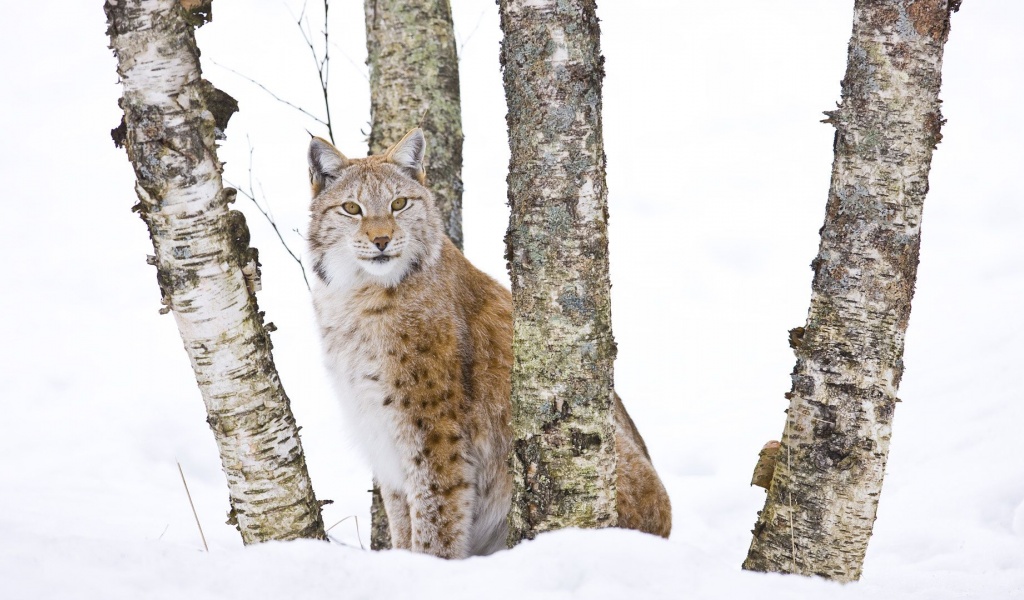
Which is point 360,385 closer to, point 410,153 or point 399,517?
point 399,517

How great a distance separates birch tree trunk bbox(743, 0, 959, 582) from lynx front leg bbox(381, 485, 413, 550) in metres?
1.88

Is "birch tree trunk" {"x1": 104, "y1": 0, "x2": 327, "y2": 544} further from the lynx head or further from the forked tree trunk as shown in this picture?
the forked tree trunk

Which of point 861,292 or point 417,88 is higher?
point 417,88

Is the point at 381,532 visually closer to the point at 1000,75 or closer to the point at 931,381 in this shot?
the point at 931,381

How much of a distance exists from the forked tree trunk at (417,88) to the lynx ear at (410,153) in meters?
0.50

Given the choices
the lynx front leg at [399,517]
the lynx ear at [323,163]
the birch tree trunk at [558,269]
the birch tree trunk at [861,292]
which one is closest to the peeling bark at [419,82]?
the lynx ear at [323,163]

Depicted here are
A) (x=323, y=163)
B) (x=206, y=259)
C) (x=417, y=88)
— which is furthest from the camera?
(x=417, y=88)

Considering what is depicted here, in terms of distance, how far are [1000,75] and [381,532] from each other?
30.2 ft

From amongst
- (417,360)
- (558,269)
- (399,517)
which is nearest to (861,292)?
(558,269)

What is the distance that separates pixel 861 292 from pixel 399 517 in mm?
2513

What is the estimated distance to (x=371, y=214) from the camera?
435 cm

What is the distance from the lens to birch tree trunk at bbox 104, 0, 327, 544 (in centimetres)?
298

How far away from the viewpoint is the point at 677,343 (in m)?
8.61

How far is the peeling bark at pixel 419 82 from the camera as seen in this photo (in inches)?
197
